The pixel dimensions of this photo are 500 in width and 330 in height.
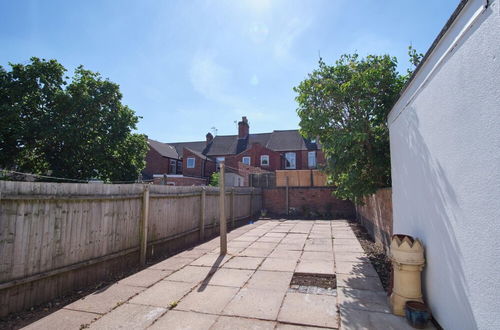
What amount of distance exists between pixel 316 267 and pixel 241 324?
2846 millimetres

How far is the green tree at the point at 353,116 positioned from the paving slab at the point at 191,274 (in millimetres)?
3906

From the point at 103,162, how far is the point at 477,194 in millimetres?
15587

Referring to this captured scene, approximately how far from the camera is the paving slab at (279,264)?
18.3 ft

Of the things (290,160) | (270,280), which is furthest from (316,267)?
(290,160)

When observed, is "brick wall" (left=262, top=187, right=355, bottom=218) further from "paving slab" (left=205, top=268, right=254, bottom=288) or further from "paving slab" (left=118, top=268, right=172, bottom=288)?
"paving slab" (left=118, top=268, right=172, bottom=288)

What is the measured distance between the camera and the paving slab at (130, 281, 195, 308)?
12.8 feet

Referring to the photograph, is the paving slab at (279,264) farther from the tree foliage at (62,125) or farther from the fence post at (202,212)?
the tree foliage at (62,125)

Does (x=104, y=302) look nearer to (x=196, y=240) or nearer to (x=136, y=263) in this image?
(x=136, y=263)

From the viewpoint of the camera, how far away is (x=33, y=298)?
369 centimetres

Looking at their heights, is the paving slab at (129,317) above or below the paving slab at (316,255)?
below

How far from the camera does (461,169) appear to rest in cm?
256

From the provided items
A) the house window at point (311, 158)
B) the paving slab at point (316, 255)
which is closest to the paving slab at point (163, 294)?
the paving slab at point (316, 255)

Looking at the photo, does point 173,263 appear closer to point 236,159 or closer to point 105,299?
point 105,299

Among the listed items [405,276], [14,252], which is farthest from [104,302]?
[405,276]
